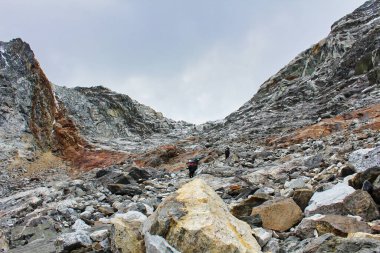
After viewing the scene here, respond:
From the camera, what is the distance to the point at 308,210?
821cm

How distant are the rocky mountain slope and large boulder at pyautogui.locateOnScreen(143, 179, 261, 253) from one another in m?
0.02

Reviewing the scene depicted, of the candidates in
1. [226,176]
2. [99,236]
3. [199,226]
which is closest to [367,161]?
[199,226]

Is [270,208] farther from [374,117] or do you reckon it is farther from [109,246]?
[374,117]

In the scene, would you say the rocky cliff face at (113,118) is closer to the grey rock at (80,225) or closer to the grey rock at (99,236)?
the grey rock at (80,225)

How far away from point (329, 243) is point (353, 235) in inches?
27.8

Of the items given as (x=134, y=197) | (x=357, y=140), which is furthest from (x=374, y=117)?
(x=134, y=197)

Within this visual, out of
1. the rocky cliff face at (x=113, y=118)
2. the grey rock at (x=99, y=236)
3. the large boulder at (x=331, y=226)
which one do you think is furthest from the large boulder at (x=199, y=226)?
the rocky cliff face at (x=113, y=118)

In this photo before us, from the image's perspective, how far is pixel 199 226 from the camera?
19.7ft

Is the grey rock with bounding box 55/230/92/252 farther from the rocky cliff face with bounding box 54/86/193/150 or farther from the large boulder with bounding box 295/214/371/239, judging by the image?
the rocky cliff face with bounding box 54/86/193/150

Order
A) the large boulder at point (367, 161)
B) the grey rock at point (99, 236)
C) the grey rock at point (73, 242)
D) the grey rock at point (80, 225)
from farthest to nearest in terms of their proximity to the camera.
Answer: the large boulder at point (367, 161), the grey rock at point (80, 225), the grey rock at point (99, 236), the grey rock at point (73, 242)

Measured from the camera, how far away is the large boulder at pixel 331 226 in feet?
22.0

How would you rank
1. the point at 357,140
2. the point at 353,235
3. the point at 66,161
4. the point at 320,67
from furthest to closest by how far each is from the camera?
the point at 320,67, the point at 66,161, the point at 357,140, the point at 353,235

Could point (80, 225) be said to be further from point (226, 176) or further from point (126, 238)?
point (226, 176)

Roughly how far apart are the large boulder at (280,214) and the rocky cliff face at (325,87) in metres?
16.6
